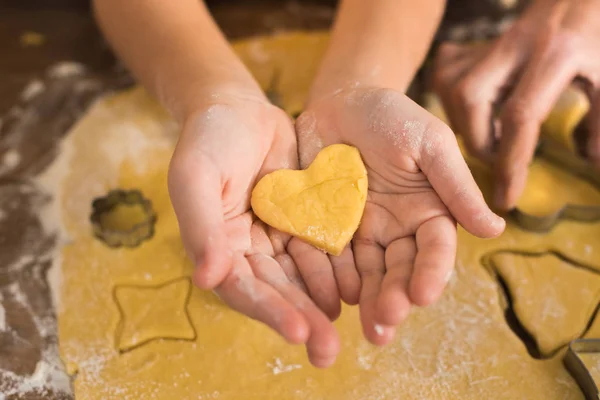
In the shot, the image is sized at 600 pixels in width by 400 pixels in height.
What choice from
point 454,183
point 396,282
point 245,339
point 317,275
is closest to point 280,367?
point 245,339

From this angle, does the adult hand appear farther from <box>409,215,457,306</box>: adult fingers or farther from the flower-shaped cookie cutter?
<box>409,215,457,306</box>: adult fingers

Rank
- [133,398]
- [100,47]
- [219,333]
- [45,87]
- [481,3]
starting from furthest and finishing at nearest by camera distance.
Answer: [481,3], [100,47], [45,87], [219,333], [133,398]

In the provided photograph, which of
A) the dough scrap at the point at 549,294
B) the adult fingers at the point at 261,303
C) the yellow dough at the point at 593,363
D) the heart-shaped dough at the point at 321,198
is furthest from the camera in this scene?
the dough scrap at the point at 549,294

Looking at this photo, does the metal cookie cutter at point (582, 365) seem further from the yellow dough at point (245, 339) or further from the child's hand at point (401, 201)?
the child's hand at point (401, 201)

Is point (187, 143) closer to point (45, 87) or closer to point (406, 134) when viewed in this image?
point (406, 134)

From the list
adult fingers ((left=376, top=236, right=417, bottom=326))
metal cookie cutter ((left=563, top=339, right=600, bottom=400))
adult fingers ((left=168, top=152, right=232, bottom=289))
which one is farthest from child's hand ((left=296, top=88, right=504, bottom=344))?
metal cookie cutter ((left=563, top=339, right=600, bottom=400))

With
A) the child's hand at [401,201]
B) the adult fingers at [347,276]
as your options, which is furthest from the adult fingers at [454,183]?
the adult fingers at [347,276]

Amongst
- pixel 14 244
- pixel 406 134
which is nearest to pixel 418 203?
pixel 406 134
